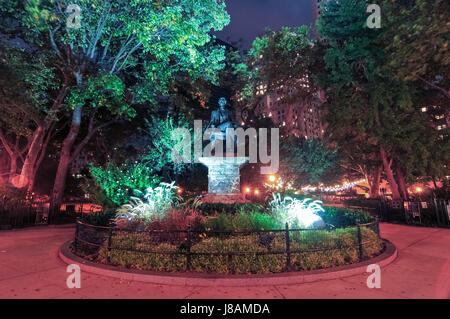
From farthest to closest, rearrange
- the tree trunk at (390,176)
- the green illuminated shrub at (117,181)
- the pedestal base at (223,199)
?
the tree trunk at (390,176) < the green illuminated shrub at (117,181) < the pedestal base at (223,199)

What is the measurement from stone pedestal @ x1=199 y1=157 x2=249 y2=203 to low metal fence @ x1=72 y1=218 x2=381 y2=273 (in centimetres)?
460

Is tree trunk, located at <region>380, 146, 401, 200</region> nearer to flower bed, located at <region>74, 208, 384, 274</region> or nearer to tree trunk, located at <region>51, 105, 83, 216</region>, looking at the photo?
flower bed, located at <region>74, 208, 384, 274</region>

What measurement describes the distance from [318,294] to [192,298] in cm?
215

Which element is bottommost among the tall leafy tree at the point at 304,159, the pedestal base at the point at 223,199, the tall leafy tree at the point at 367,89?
the pedestal base at the point at 223,199

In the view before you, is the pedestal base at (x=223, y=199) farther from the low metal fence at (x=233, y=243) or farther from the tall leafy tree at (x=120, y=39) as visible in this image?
the tall leafy tree at (x=120, y=39)

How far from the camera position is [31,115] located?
14.4 m

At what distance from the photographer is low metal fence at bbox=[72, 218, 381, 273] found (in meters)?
5.31

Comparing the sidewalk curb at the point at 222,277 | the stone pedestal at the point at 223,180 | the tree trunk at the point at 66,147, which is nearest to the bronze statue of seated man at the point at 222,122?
the stone pedestal at the point at 223,180

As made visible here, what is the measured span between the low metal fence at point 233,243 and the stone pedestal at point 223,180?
460 centimetres

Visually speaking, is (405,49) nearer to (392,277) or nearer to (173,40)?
(392,277)

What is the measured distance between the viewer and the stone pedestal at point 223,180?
11.1m

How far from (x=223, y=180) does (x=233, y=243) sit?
19.1ft

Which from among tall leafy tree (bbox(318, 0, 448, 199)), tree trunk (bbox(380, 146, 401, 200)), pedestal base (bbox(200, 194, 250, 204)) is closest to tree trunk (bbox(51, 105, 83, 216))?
pedestal base (bbox(200, 194, 250, 204))

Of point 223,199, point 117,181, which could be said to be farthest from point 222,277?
point 117,181
